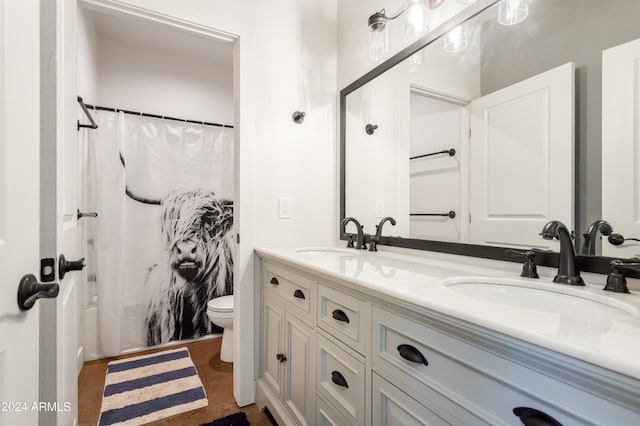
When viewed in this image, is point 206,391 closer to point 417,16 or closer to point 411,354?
point 411,354

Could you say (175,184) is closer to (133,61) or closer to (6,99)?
(133,61)

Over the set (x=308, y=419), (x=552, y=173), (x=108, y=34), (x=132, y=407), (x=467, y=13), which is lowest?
(x=132, y=407)

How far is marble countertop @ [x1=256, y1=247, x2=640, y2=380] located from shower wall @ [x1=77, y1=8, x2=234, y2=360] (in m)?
2.01

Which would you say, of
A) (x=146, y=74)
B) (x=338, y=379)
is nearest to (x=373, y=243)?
(x=338, y=379)

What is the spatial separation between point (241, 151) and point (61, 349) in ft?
3.77

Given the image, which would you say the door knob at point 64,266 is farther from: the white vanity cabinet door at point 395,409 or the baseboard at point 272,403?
the baseboard at point 272,403

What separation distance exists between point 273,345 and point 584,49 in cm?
171

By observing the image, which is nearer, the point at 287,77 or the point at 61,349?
the point at 61,349

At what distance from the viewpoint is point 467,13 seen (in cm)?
121

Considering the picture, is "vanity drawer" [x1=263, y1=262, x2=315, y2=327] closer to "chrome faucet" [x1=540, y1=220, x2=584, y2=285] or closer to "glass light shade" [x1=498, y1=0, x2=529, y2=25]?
"chrome faucet" [x1=540, y1=220, x2=584, y2=285]

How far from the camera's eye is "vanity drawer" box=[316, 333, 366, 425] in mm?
932

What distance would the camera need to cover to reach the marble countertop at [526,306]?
0.44 meters

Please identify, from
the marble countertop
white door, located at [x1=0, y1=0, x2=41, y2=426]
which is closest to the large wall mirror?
the marble countertop

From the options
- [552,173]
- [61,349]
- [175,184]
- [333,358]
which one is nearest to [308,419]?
[333,358]
